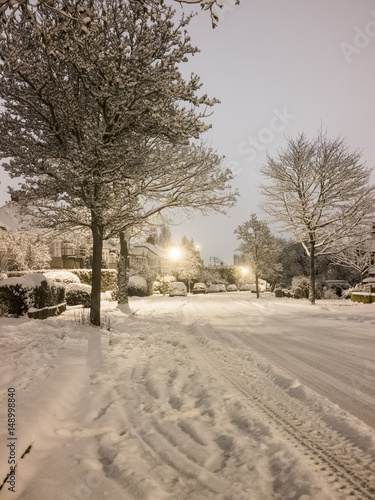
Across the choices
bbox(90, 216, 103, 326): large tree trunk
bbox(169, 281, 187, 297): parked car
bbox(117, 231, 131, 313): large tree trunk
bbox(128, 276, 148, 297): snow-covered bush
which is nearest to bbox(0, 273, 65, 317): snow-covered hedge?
bbox(90, 216, 103, 326): large tree trunk

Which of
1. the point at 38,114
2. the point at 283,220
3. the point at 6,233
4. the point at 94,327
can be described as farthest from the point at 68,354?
the point at 6,233

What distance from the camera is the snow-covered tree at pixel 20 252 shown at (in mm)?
25900

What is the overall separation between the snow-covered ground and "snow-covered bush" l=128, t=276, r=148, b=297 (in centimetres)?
2145

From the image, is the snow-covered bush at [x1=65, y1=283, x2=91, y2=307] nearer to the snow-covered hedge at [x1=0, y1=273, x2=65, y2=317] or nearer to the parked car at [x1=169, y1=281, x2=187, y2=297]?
the snow-covered hedge at [x1=0, y1=273, x2=65, y2=317]

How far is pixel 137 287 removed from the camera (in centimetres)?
2842

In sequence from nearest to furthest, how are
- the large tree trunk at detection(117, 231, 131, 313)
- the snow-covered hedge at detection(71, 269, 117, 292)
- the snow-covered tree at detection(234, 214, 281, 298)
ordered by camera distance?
1. the large tree trunk at detection(117, 231, 131, 313)
2. the snow-covered hedge at detection(71, 269, 117, 292)
3. the snow-covered tree at detection(234, 214, 281, 298)

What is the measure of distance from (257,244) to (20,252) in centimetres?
2253

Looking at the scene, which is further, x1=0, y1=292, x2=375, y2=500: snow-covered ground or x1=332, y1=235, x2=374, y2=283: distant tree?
x1=332, y1=235, x2=374, y2=283: distant tree

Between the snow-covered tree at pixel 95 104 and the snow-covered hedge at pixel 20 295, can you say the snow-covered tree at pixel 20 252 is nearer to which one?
the snow-covered hedge at pixel 20 295

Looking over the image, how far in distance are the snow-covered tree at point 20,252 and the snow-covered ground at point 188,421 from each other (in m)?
22.1

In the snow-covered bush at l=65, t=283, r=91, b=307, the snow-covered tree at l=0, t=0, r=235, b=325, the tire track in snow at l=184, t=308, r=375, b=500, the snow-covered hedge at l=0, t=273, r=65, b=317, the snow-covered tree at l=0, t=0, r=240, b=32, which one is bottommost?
the tire track in snow at l=184, t=308, r=375, b=500

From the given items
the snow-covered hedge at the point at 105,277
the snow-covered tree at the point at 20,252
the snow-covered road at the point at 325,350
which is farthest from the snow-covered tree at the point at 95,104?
the snow-covered tree at the point at 20,252

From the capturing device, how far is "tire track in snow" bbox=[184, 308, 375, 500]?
235cm

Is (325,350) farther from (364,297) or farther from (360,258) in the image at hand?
(360,258)
